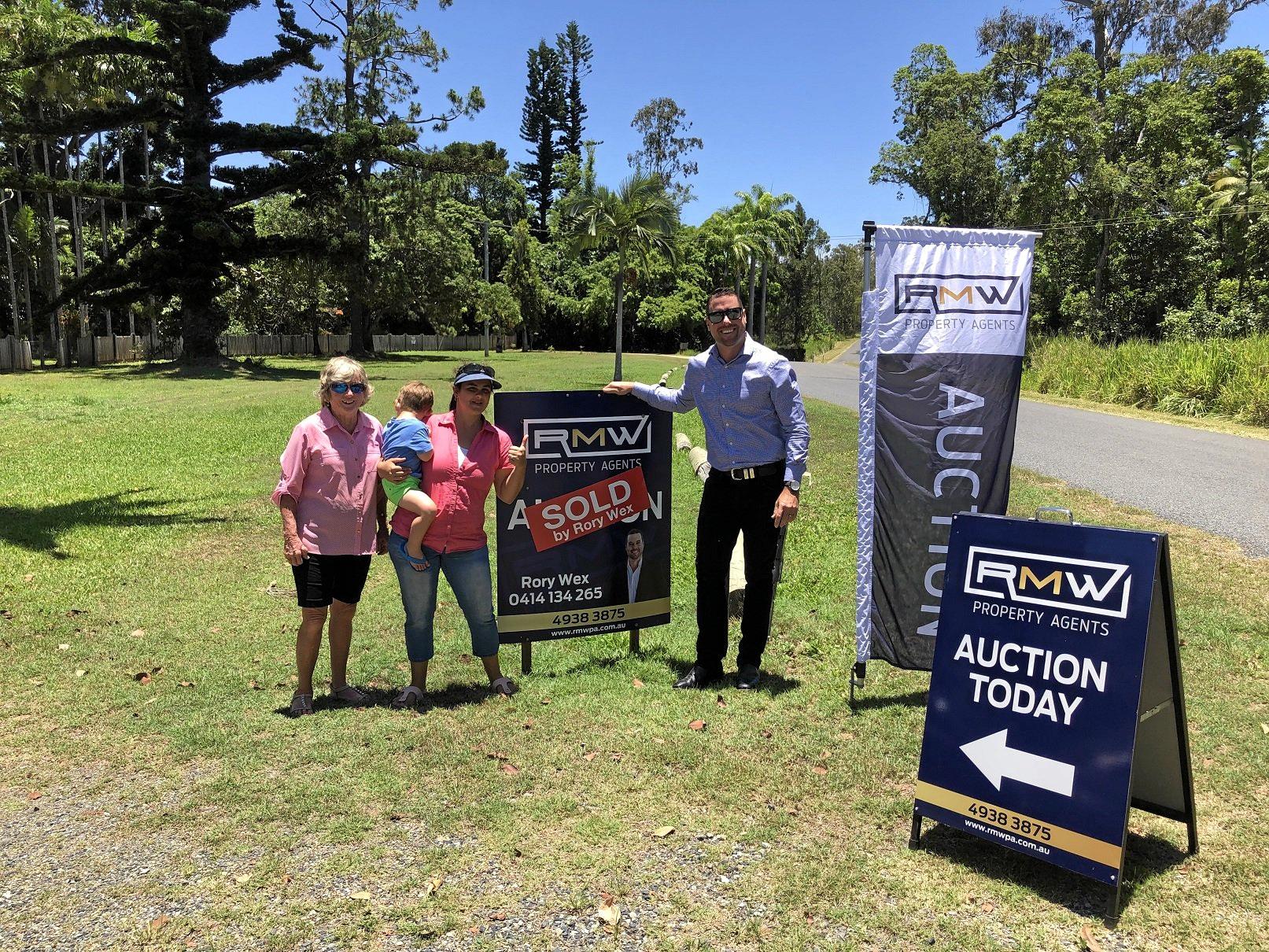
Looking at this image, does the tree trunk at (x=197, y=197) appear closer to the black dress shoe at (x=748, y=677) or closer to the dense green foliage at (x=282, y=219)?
the dense green foliage at (x=282, y=219)

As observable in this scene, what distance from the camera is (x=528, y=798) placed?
378cm

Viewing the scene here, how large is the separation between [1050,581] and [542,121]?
77.5 metres

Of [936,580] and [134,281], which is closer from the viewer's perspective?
[936,580]

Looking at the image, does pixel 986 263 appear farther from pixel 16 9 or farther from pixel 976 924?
pixel 16 9

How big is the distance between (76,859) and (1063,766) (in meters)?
3.67

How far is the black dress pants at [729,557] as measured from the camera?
4.75 meters

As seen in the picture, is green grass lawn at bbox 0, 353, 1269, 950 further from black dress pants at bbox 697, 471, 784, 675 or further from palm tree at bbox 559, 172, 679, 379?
palm tree at bbox 559, 172, 679, 379

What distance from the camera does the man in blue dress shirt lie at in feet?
15.1

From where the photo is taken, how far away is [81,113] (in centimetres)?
2755

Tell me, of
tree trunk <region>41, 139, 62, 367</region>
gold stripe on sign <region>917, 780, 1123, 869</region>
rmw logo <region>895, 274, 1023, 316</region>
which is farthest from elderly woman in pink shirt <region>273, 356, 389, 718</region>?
tree trunk <region>41, 139, 62, 367</region>

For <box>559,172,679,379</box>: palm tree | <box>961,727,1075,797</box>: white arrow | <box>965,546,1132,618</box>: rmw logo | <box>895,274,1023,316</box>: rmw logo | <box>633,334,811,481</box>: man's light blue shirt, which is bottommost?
<box>961,727,1075,797</box>: white arrow

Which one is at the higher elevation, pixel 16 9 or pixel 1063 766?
pixel 16 9

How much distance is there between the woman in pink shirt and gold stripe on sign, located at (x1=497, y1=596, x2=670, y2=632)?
271mm

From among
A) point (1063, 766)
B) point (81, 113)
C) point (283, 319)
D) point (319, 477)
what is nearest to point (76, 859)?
point (319, 477)
